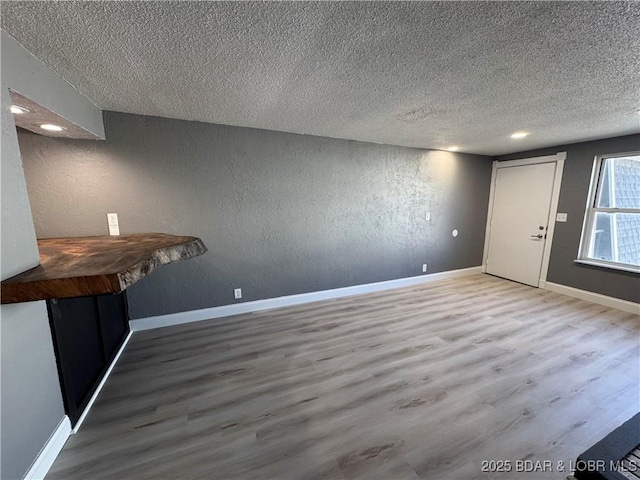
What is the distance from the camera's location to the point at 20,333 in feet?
3.81

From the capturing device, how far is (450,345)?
2.45m

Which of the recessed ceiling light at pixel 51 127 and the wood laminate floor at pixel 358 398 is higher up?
the recessed ceiling light at pixel 51 127

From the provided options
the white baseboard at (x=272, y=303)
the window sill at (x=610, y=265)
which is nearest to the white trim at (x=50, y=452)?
the white baseboard at (x=272, y=303)

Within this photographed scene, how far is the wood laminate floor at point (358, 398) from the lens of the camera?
1.37 metres

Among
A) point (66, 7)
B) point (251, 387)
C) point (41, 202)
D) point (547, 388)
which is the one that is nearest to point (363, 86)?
point (66, 7)

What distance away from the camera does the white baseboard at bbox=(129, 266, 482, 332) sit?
2732 mm

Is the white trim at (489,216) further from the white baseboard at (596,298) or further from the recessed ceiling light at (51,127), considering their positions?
the recessed ceiling light at (51,127)

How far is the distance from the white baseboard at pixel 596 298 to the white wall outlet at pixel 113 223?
5827 mm

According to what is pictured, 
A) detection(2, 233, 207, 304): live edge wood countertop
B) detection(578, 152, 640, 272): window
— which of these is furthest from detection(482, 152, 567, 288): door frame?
detection(2, 233, 207, 304): live edge wood countertop

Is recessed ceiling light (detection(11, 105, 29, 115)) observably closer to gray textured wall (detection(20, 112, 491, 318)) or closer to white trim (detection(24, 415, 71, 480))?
gray textured wall (detection(20, 112, 491, 318))

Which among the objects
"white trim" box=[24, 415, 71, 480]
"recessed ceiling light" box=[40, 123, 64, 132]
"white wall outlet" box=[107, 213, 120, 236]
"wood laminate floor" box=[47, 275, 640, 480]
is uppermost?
Answer: "recessed ceiling light" box=[40, 123, 64, 132]

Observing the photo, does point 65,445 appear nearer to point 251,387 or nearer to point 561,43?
point 251,387

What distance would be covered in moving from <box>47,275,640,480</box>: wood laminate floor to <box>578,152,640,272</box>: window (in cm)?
83

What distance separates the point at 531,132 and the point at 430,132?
47.2 inches
